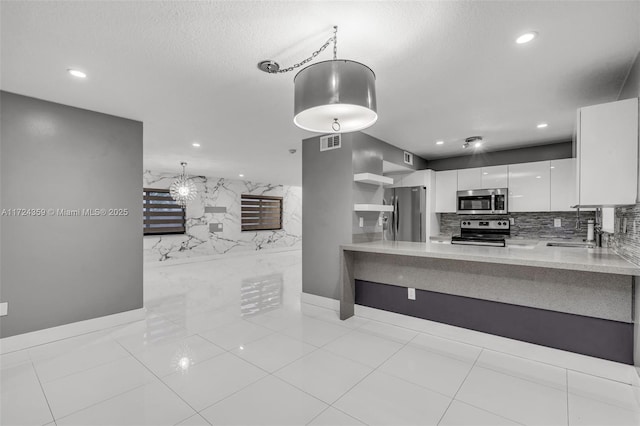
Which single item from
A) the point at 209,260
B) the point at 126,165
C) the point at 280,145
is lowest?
the point at 209,260

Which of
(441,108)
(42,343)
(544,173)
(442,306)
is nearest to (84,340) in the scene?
(42,343)

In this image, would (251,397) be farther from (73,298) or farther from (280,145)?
(280,145)

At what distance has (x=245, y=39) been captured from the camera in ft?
6.38

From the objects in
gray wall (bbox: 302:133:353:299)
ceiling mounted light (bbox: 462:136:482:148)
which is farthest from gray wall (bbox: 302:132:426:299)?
ceiling mounted light (bbox: 462:136:482:148)

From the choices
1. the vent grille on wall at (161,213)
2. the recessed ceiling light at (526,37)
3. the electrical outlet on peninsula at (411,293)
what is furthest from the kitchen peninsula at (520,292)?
the vent grille on wall at (161,213)

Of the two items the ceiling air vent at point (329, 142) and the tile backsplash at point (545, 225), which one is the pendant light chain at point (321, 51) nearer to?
the ceiling air vent at point (329, 142)

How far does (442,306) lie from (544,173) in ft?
9.42

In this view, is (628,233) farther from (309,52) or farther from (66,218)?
(66,218)

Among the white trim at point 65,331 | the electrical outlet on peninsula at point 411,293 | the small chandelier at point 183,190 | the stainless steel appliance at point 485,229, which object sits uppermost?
the small chandelier at point 183,190

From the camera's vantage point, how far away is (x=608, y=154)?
2145 millimetres

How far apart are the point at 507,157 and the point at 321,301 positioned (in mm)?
3914

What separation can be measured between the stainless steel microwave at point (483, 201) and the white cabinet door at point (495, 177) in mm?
104

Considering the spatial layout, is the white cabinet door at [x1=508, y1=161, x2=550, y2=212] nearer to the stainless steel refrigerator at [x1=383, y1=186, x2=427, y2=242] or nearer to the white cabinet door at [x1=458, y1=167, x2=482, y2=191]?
the white cabinet door at [x1=458, y1=167, x2=482, y2=191]

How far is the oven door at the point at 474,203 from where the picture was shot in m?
4.78
